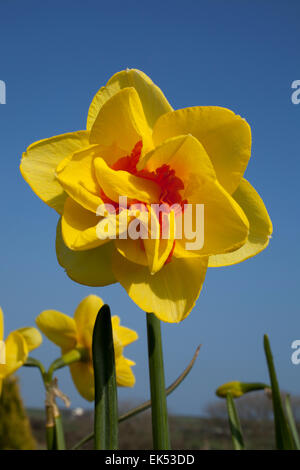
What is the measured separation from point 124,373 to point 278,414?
23.1 inches

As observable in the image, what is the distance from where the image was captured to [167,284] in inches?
37.0

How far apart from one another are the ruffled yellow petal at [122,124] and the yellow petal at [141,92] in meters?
0.06

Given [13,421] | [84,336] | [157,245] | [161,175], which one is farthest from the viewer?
[13,421]

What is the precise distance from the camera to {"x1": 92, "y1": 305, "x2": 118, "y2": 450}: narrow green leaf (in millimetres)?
863

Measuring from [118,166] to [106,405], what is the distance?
47 centimetres

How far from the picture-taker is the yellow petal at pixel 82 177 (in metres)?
0.89

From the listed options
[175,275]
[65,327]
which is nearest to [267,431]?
[65,327]

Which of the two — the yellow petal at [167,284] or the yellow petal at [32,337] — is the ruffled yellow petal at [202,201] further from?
the yellow petal at [32,337]

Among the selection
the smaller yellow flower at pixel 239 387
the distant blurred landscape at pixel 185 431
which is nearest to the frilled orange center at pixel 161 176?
the smaller yellow flower at pixel 239 387

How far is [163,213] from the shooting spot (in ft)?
3.06

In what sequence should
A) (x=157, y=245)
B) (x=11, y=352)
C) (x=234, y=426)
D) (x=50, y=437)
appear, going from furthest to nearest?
1. (x=234, y=426)
2. (x=11, y=352)
3. (x=50, y=437)
4. (x=157, y=245)

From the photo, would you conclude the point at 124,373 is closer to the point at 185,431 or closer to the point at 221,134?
the point at 221,134

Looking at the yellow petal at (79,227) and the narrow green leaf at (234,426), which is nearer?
the yellow petal at (79,227)

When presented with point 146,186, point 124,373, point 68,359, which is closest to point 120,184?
point 146,186
